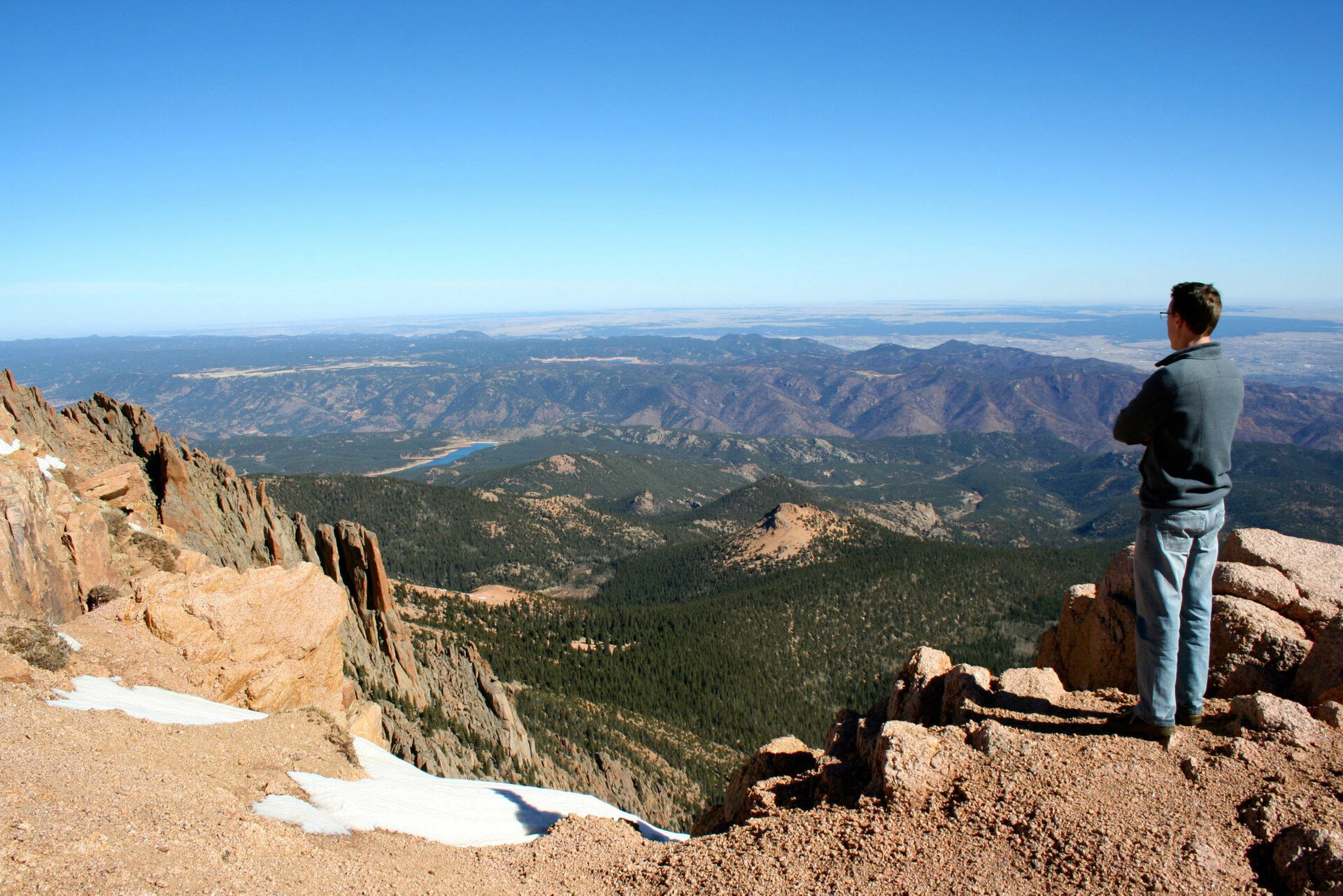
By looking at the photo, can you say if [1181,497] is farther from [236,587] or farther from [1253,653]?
[236,587]

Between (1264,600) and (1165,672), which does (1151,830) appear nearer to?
(1165,672)

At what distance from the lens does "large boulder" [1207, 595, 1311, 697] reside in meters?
9.38

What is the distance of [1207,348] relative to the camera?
751 centimetres

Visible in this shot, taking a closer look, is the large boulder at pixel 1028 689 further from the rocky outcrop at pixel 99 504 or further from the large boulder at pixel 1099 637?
the rocky outcrop at pixel 99 504

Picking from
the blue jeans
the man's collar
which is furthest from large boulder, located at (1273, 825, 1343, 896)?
the man's collar

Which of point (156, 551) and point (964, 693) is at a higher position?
point (964, 693)

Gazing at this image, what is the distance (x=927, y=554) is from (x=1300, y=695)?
10735 cm

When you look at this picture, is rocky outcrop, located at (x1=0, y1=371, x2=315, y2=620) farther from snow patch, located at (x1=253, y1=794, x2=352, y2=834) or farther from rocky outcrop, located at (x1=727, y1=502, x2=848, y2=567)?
rocky outcrop, located at (x1=727, y1=502, x2=848, y2=567)

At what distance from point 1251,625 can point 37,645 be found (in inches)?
832

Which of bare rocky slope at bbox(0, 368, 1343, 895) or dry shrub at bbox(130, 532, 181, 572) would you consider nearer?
bare rocky slope at bbox(0, 368, 1343, 895)

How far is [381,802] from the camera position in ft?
44.1

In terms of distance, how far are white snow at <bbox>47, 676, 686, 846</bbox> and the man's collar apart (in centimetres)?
1077

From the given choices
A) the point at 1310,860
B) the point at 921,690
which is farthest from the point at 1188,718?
the point at 921,690

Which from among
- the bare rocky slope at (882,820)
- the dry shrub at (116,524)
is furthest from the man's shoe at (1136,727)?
the dry shrub at (116,524)
